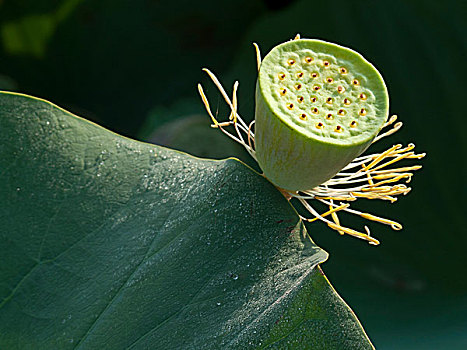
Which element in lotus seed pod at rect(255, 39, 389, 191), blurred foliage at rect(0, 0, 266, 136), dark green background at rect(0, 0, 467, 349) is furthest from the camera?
blurred foliage at rect(0, 0, 266, 136)

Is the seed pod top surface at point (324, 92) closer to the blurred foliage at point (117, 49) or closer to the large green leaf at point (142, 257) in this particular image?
the large green leaf at point (142, 257)

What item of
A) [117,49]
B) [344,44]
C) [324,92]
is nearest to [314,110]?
[324,92]

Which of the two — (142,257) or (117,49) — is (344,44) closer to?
(117,49)

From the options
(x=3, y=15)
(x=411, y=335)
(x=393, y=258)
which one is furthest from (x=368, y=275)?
(x=3, y=15)

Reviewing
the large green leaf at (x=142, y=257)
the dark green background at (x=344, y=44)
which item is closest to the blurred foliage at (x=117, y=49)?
the dark green background at (x=344, y=44)

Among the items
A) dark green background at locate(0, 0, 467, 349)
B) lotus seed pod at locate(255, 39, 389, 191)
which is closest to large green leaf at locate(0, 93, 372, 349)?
lotus seed pod at locate(255, 39, 389, 191)

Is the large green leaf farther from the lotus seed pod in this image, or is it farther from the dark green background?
the dark green background
